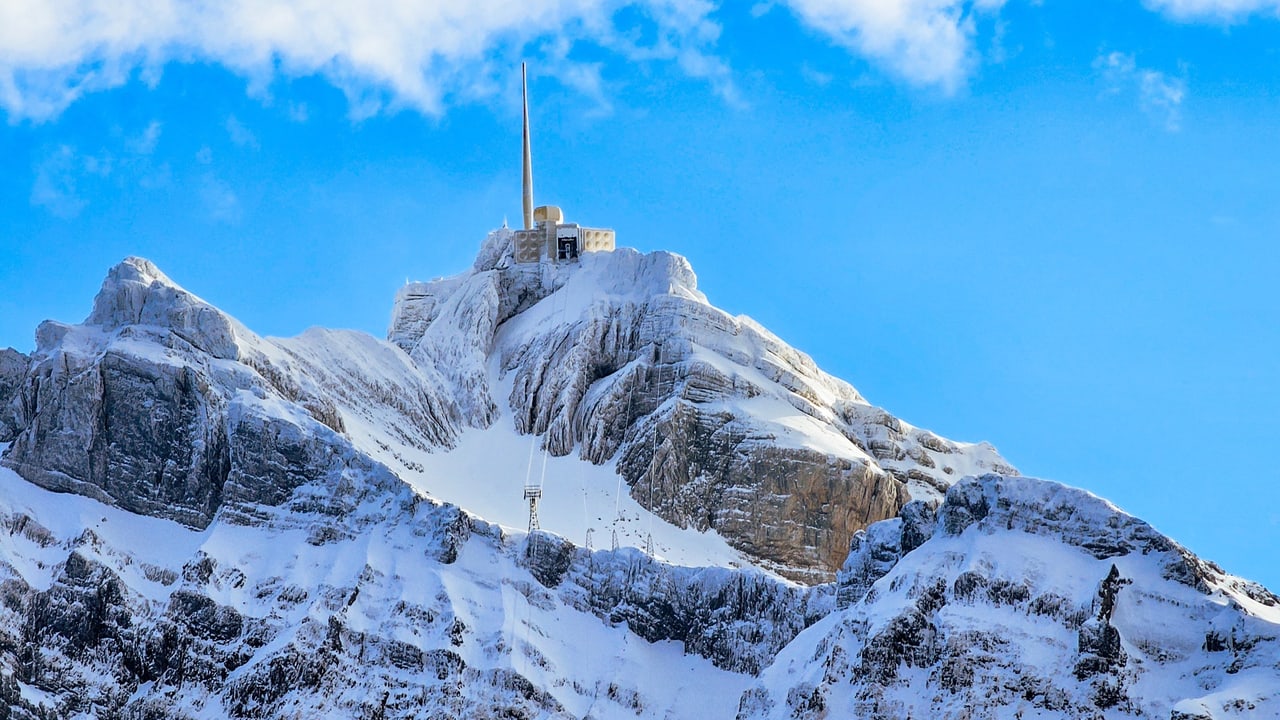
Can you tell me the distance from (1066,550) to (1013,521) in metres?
4.79

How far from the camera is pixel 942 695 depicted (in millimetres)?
181000

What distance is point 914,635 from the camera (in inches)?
7264

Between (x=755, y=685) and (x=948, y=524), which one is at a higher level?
(x=948, y=524)

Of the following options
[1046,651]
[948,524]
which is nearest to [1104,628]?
[1046,651]

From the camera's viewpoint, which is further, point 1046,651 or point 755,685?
point 755,685

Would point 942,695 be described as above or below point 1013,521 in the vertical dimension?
below

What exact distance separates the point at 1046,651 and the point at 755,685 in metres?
23.0

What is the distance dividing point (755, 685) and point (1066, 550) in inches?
961

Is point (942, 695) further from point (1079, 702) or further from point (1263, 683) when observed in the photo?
point (1263, 683)

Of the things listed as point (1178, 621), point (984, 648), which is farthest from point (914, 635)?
point (1178, 621)

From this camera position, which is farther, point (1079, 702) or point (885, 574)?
point (885, 574)

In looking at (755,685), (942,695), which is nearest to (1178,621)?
(942,695)

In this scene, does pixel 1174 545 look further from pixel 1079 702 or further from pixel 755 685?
pixel 755 685

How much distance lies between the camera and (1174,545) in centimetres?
18675
